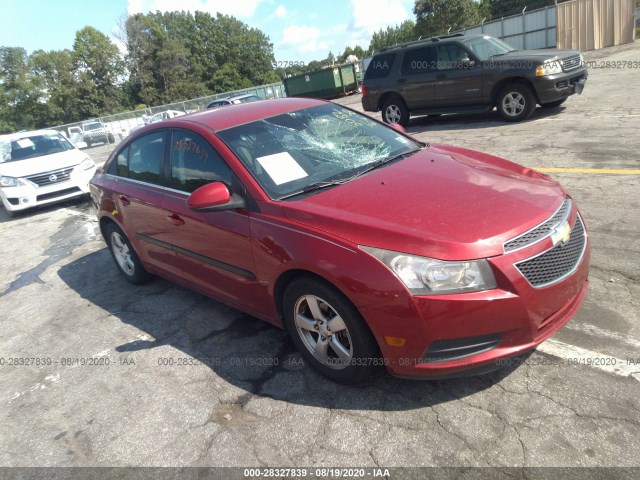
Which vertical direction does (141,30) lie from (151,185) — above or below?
above

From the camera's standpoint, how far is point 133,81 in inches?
2714

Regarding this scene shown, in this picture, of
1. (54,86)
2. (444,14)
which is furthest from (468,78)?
(54,86)

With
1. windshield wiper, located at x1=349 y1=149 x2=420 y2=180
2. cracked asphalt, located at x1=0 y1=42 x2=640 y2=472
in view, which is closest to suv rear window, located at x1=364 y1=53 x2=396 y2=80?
cracked asphalt, located at x1=0 y1=42 x2=640 y2=472

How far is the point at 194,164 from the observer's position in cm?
384

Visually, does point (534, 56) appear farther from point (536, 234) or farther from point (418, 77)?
point (536, 234)

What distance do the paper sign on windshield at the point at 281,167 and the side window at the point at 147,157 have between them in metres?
1.28

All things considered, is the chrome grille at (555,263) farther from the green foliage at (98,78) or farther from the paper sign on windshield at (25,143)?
the green foliage at (98,78)

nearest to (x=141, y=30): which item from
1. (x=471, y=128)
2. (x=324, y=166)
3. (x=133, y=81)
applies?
(x=133, y=81)

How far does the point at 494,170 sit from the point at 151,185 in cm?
287

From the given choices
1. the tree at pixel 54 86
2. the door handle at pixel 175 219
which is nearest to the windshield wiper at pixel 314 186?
the door handle at pixel 175 219

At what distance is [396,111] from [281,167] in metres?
9.35

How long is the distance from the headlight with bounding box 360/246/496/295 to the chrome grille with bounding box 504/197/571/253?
19 centimetres

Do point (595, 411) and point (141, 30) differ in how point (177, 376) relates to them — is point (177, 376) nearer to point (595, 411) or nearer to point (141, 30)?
point (595, 411)

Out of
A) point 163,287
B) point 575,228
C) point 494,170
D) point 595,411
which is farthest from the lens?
point 163,287
